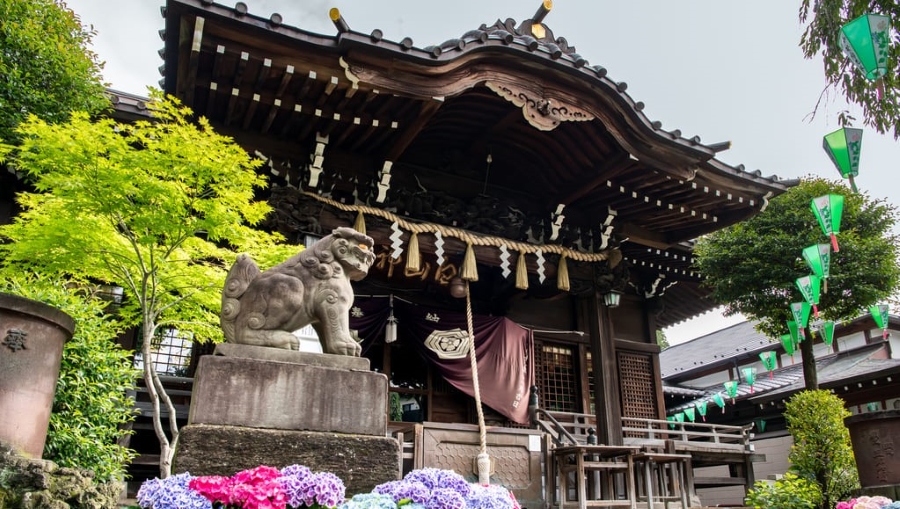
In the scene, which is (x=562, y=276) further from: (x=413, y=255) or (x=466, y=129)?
(x=466, y=129)

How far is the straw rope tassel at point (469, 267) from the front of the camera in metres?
8.94

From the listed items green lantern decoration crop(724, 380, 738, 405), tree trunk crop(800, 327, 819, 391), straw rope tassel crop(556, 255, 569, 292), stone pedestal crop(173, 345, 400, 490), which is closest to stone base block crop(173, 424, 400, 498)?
stone pedestal crop(173, 345, 400, 490)

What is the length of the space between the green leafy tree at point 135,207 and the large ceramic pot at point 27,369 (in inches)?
36.8

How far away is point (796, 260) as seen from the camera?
11.5 meters

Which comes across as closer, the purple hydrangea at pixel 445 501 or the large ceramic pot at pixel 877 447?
the purple hydrangea at pixel 445 501

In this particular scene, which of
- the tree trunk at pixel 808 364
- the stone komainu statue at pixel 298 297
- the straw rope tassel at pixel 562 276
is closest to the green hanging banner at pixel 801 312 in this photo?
the tree trunk at pixel 808 364

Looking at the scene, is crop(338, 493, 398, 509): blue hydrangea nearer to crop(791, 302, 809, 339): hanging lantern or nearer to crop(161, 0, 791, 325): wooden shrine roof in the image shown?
crop(161, 0, 791, 325): wooden shrine roof

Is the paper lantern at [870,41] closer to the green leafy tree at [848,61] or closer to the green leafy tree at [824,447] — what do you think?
the green leafy tree at [848,61]

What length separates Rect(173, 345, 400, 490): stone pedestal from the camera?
140 inches

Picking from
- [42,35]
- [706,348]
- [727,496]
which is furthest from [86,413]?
[706,348]

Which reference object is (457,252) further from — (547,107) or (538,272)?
(547,107)

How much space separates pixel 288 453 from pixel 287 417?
22cm

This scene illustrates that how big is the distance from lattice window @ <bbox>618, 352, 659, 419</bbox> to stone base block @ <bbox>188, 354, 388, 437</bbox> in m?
8.73

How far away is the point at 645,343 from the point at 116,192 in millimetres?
10038
